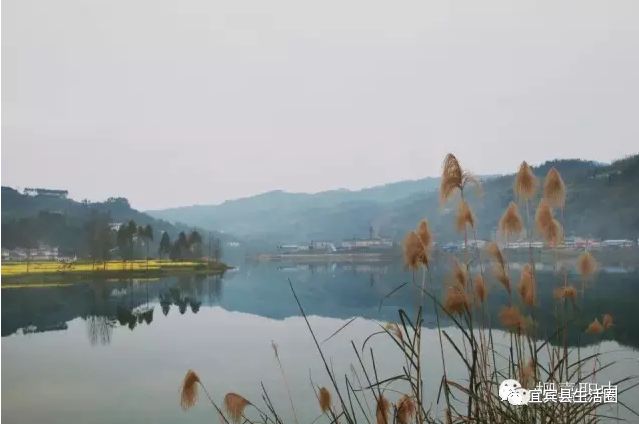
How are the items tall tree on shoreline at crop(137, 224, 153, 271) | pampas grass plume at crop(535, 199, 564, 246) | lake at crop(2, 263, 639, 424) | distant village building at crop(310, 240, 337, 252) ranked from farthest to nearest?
tall tree on shoreline at crop(137, 224, 153, 271), distant village building at crop(310, 240, 337, 252), lake at crop(2, 263, 639, 424), pampas grass plume at crop(535, 199, 564, 246)

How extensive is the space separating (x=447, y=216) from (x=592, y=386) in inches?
30.0

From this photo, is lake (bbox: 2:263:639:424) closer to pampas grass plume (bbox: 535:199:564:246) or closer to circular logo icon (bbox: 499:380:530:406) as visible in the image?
circular logo icon (bbox: 499:380:530:406)

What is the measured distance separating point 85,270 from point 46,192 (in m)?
0.36

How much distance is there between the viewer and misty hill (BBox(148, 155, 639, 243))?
2084 mm

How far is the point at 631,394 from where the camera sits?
1.95m

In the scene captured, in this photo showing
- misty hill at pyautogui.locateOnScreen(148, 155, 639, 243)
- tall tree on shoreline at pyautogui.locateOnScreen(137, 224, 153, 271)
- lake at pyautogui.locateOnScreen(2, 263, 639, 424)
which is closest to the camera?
misty hill at pyautogui.locateOnScreen(148, 155, 639, 243)

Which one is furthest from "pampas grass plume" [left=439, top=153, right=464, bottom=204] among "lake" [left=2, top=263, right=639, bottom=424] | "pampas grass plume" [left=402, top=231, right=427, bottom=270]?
"lake" [left=2, top=263, right=639, bottom=424]

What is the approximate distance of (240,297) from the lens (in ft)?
7.90

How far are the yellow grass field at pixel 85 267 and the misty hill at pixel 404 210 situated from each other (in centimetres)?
19

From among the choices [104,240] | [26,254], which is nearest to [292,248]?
[104,240]

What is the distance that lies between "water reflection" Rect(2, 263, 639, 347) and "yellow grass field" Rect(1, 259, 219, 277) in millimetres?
59

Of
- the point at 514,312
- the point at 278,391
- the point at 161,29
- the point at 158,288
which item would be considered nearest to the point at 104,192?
the point at 158,288

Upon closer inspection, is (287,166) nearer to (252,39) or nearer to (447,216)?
(252,39)

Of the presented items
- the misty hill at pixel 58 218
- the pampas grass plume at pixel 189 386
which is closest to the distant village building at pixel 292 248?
the misty hill at pixel 58 218
